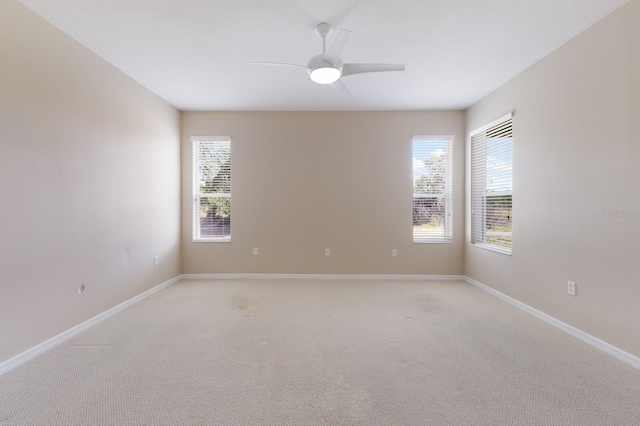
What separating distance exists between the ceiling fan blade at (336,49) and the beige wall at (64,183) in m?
2.31

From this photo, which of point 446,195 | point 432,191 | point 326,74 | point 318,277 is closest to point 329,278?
point 318,277

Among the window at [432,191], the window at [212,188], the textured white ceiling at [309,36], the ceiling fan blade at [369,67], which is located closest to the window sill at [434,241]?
the window at [432,191]

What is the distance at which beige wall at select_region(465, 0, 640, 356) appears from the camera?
2.08m

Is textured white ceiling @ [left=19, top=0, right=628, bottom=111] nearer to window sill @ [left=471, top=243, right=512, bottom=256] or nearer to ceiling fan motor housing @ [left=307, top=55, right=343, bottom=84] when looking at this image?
ceiling fan motor housing @ [left=307, top=55, right=343, bottom=84]

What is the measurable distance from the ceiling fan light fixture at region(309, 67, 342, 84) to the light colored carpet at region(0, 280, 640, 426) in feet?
7.52

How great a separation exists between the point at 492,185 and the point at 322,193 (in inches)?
95.6

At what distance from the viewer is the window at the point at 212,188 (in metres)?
4.50

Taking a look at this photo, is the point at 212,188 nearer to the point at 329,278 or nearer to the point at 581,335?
the point at 329,278

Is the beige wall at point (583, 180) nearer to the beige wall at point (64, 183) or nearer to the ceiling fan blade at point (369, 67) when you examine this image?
the ceiling fan blade at point (369, 67)

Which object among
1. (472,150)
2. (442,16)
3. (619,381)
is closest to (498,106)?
(472,150)

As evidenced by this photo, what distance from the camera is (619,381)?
6.04ft

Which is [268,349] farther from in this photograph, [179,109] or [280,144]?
[179,109]

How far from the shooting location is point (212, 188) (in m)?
4.52

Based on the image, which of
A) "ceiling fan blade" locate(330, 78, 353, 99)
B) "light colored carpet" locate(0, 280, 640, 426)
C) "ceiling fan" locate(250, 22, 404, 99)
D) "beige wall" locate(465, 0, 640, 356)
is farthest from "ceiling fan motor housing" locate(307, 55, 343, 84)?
"light colored carpet" locate(0, 280, 640, 426)
